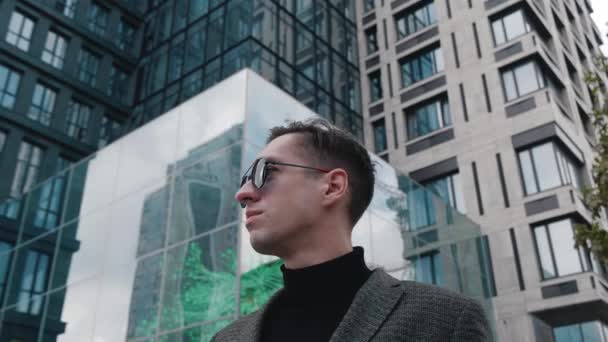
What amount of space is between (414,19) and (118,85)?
14.1 m

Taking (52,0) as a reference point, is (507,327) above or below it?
below

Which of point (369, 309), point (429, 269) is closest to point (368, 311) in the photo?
point (369, 309)

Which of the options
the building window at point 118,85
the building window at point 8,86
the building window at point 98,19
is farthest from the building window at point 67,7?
the building window at point 8,86

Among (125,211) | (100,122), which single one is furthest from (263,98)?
(100,122)

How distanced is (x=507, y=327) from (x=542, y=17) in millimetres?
12921

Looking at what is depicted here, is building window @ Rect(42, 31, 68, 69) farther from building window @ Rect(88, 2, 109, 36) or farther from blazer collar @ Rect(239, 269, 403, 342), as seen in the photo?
blazer collar @ Rect(239, 269, 403, 342)

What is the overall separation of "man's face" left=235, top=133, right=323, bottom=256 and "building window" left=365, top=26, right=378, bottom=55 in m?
24.7

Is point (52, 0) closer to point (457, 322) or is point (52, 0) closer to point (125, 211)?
point (125, 211)

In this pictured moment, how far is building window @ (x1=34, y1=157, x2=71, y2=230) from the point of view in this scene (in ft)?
48.6

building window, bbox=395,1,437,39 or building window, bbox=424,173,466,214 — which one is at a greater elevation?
building window, bbox=395,1,437,39

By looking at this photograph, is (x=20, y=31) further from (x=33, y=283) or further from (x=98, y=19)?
(x=33, y=283)

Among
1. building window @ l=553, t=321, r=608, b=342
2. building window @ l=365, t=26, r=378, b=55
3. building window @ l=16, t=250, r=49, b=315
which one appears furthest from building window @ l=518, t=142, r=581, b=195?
building window @ l=16, t=250, r=49, b=315

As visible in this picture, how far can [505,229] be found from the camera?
19.4m

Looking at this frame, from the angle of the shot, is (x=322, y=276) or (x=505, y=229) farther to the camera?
(x=505, y=229)
